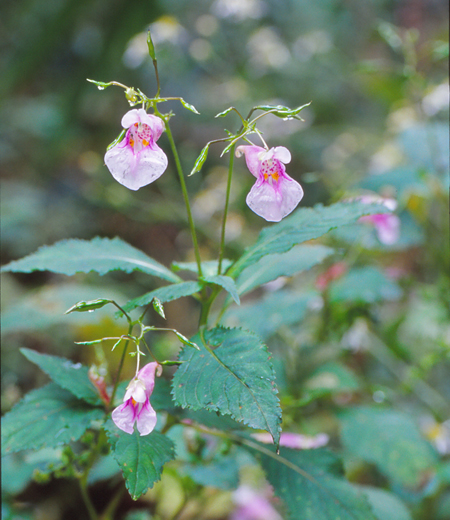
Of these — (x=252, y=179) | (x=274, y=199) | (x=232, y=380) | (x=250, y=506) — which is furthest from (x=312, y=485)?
(x=252, y=179)

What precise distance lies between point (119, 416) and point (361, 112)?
338 centimetres

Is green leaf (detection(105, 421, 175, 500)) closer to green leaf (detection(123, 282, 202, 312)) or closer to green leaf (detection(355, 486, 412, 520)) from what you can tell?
green leaf (detection(123, 282, 202, 312))

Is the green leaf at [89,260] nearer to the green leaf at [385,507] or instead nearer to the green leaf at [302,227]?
the green leaf at [302,227]

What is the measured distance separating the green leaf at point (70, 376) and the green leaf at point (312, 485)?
262 millimetres

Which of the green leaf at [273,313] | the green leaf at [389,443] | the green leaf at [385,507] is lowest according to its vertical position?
the green leaf at [385,507]

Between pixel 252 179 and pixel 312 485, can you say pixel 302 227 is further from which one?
pixel 252 179

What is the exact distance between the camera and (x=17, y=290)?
6.12 feet

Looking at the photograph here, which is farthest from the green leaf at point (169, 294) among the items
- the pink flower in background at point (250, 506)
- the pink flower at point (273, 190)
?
the pink flower in background at point (250, 506)

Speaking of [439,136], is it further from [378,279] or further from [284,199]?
[284,199]

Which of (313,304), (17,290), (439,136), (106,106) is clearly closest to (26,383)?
(17,290)

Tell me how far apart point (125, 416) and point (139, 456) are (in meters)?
0.05

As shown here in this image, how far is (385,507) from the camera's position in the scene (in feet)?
2.78

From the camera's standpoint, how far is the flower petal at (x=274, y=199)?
50 centimetres

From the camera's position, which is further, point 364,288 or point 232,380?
point 364,288
